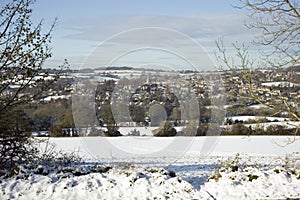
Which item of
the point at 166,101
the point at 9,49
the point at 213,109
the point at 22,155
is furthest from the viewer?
the point at 213,109

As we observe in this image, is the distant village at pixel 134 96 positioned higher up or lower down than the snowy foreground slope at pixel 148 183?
higher up

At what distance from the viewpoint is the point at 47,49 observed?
30.1 feet

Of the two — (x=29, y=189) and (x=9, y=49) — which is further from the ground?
(x=9, y=49)

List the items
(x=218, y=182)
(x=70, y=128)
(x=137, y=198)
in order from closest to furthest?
(x=137, y=198) → (x=218, y=182) → (x=70, y=128)

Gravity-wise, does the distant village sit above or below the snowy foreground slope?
above

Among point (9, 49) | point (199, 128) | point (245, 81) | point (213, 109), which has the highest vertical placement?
point (9, 49)

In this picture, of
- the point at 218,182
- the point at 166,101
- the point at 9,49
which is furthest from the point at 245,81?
the point at 166,101

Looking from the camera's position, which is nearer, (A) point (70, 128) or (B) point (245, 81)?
(B) point (245, 81)

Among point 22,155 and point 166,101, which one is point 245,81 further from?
point 166,101

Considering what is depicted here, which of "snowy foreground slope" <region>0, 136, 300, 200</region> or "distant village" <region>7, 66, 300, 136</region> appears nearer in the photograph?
"snowy foreground slope" <region>0, 136, 300, 200</region>

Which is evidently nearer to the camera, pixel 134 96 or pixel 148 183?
pixel 148 183

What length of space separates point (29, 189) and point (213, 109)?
14.8m

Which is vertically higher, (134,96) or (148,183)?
(134,96)

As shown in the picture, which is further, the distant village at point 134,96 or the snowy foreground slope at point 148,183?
the distant village at point 134,96
